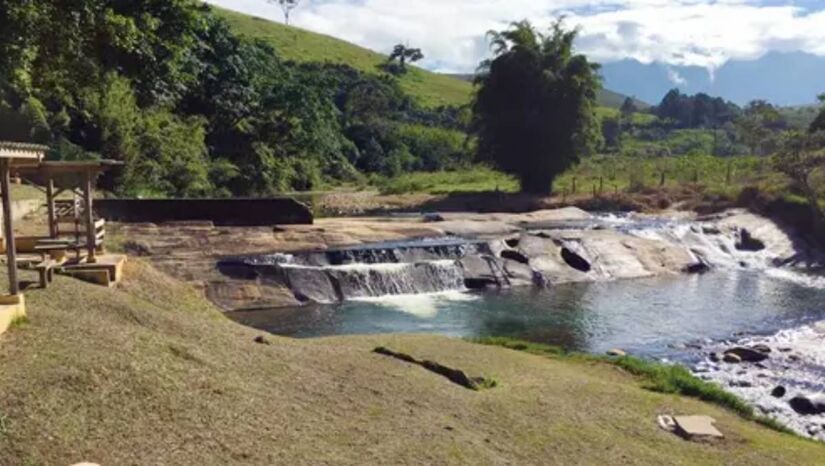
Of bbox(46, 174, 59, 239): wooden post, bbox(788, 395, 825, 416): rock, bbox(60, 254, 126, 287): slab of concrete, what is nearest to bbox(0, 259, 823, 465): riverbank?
bbox(60, 254, 126, 287): slab of concrete

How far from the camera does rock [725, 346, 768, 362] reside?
17.4 meters

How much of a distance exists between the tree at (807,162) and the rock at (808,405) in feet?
78.2

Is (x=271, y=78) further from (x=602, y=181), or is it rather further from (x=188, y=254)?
(x=188, y=254)

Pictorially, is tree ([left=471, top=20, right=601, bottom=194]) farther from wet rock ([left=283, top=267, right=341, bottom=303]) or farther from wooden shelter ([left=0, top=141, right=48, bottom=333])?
wooden shelter ([left=0, top=141, right=48, bottom=333])

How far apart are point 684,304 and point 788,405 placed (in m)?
9.68

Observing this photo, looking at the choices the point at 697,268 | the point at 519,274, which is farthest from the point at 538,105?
the point at 519,274

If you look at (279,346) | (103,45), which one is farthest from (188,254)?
(279,346)

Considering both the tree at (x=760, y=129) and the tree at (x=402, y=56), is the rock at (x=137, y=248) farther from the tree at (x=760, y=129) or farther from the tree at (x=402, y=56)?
the tree at (x=402, y=56)

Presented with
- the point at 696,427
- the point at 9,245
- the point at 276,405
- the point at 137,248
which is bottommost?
the point at 696,427

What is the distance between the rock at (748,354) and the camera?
1743cm

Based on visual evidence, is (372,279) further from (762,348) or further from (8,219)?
(8,219)

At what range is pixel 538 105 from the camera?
4659 cm

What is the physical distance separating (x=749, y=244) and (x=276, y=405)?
99.4 feet

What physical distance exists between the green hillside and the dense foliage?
1554 inches
